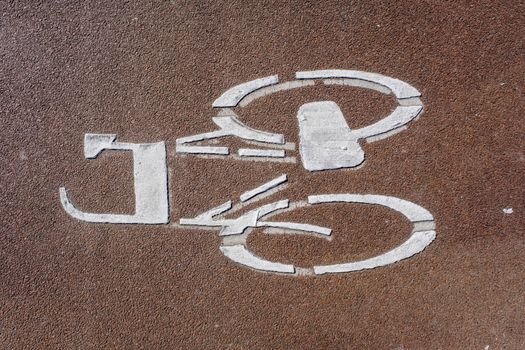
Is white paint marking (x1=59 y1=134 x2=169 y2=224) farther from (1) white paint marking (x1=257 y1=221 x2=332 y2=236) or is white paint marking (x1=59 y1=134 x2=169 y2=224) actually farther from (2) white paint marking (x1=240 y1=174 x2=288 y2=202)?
(1) white paint marking (x1=257 y1=221 x2=332 y2=236)

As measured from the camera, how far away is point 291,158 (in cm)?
251

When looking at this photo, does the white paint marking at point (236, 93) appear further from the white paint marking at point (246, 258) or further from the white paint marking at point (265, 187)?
the white paint marking at point (246, 258)

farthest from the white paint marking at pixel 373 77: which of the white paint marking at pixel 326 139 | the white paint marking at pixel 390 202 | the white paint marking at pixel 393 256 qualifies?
the white paint marking at pixel 393 256

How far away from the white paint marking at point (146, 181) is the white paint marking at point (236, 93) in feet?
1.51

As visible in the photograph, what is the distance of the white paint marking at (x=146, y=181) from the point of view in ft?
8.30

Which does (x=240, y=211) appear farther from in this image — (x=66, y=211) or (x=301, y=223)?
(x=66, y=211)

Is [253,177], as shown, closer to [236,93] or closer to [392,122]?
[236,93]

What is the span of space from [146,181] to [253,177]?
684 mm

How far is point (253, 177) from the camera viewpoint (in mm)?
2516

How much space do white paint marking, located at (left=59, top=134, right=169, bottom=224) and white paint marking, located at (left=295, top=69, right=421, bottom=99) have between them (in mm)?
1038

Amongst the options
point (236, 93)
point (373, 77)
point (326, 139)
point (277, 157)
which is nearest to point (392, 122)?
point (373, 77)

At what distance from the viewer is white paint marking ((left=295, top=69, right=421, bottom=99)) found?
246 cm

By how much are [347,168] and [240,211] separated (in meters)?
0.72

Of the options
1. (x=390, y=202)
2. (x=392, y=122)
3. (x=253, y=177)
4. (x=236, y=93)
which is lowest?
(x=390, y=202)
